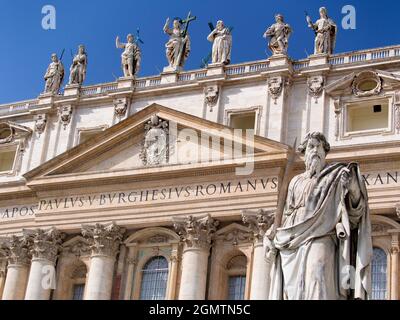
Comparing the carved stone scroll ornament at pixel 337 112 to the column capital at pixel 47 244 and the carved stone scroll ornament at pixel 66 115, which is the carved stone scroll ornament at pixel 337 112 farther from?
the carved stone scroll ornament at pixel 66 115

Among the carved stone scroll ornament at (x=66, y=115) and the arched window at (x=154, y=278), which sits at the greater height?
the carved stone scroll ornament at (x=66, y=115)

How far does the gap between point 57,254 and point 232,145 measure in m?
7.59

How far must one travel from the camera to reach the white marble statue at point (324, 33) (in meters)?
33.5

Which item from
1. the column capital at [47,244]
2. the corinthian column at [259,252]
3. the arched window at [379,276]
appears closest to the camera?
the arched window at [379,276]

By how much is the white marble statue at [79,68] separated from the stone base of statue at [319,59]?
9620mm

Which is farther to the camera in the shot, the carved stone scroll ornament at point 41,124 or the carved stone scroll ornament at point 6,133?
the carved stone scroll ornament at point 6,133

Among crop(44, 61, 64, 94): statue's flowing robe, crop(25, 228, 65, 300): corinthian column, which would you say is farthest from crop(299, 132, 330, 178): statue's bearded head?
crop(44, 61, 64, 94): statue's flowing robe

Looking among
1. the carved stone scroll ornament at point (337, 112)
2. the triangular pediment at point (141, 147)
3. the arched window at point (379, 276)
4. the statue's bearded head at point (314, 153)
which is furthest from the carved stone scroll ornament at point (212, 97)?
the statue's bearded head at point (314, 153)

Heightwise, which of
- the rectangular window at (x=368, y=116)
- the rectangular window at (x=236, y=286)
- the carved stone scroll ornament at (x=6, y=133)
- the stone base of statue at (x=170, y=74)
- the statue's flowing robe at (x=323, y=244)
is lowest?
the statue's flowing robe at (x=323, y=244)

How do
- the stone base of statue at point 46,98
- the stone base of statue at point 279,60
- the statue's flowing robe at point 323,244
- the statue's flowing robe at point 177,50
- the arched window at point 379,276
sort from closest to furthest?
the statue's flowing robe at point 323,244 < the arched window at point 379,276 < the stone base of statue at point 279,60 < the statue's flowing robe at point 177,50 < the stone base of statue at point 46,98

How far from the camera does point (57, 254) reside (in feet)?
112

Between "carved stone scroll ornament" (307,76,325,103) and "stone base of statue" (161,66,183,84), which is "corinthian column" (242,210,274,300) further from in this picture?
"stone base of statue" (161,66,183,84)

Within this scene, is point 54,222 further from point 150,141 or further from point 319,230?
point 319,230
